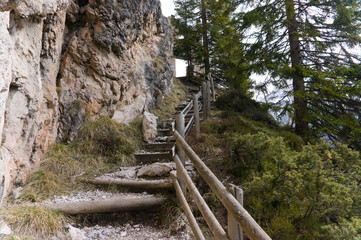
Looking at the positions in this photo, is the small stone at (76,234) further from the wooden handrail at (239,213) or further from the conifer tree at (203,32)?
the conifer tree at (203,32)

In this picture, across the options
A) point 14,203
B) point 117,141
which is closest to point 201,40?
point 117,141

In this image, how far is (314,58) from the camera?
260 inches

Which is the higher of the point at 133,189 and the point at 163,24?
the point at 163,24

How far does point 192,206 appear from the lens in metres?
3.30

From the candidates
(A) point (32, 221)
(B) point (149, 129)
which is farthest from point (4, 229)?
(B) point (149, 129)

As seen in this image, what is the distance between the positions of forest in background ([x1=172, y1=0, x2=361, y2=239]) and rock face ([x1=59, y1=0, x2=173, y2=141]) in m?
3.33

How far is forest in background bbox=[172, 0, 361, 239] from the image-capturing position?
2568 mm

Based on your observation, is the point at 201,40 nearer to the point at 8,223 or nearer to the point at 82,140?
the point at 82,140

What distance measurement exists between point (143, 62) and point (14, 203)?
7.12m

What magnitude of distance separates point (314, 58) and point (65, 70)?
7417 millimetres

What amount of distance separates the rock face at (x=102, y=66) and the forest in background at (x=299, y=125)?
3.33 m

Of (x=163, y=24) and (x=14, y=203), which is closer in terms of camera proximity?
(x=14, y=203)

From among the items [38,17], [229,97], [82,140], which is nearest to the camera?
[38,17]

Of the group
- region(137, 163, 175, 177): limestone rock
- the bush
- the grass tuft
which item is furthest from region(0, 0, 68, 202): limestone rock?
the bush
